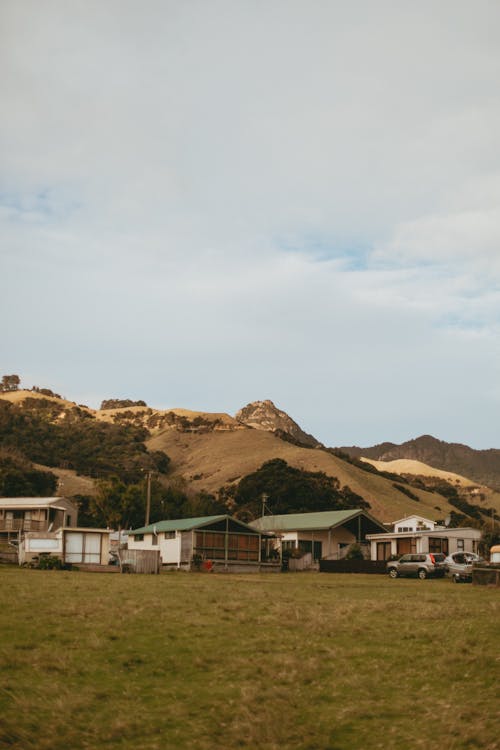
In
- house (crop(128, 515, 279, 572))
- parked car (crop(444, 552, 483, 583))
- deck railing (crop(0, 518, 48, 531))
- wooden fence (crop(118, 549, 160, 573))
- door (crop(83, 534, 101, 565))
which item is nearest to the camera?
parked car (crop(444, 552, 483, 583))

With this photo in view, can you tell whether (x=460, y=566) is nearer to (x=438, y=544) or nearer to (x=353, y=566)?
(x=353, y=566)

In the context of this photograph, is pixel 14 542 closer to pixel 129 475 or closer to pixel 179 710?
pixel 129 475

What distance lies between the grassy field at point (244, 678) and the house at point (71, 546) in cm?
3201

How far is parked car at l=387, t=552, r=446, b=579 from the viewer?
50.5 m

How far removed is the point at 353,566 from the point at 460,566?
11.8 metres

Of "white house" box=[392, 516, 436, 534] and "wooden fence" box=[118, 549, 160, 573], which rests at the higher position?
"white house" box=[392, 516, 436, 534]

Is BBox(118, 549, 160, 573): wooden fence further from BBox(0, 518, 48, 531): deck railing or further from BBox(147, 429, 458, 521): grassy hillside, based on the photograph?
BBox(147, 429, 458, 521): grassy hillside

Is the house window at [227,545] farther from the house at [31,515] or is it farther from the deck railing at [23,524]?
the deck railing at [23,524]

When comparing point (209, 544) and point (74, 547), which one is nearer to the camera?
point (74, 547)

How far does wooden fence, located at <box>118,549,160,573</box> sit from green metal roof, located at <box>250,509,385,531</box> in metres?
23.2

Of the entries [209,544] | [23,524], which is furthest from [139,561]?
[23,524]

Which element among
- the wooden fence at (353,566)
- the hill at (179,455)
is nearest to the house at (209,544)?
the wooden fence at (353,566)

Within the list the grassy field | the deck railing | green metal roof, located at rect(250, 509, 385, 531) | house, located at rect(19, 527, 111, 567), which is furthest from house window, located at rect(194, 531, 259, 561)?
the grassy field

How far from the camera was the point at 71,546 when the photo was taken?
54.6 metres
